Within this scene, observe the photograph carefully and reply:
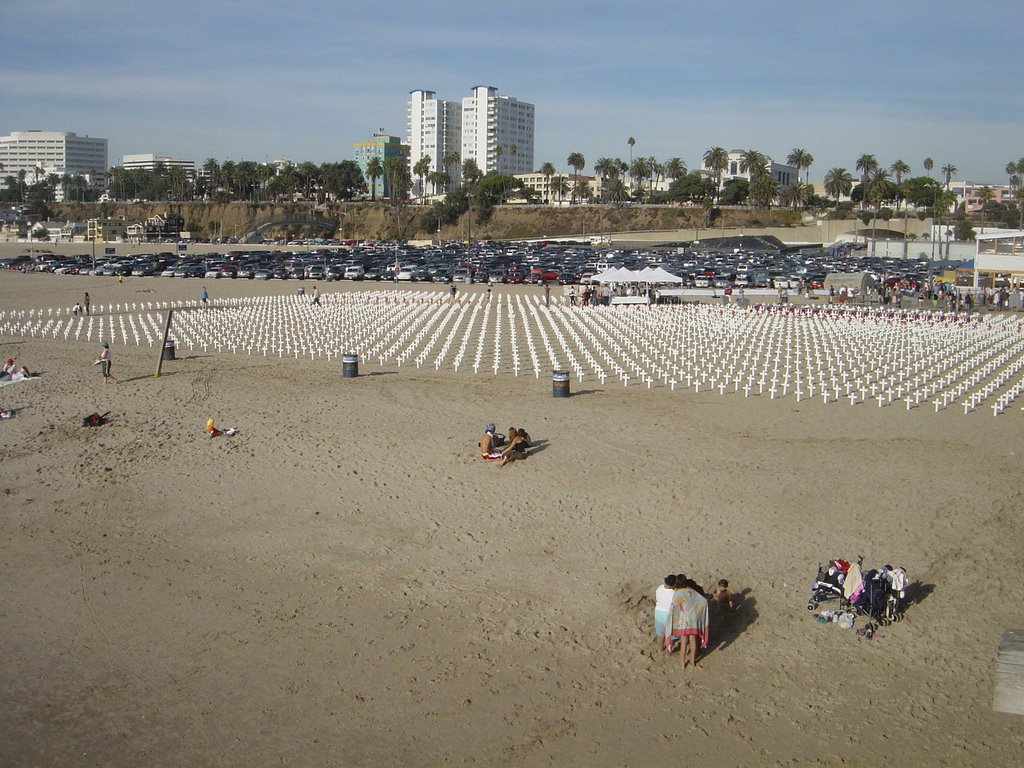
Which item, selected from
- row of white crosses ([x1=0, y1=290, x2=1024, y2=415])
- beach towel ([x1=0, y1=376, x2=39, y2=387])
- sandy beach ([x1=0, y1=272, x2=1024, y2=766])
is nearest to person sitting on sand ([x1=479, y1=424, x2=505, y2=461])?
sandy beach ([x1=0, y1=272, x2=1024, y2=766])

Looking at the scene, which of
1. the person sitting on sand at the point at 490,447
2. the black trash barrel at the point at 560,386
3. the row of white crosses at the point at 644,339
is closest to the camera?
the person sitting on sand at the point at 490,447

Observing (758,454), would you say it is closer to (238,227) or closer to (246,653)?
(246,653)

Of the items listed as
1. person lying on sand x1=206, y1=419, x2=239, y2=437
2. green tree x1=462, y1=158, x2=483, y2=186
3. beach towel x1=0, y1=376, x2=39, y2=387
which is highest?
green tree x1=462, y1=158, x2=483, y2=186

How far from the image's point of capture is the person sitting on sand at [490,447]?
14875mm

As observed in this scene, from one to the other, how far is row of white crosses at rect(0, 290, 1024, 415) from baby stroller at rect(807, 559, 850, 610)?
10015 mm

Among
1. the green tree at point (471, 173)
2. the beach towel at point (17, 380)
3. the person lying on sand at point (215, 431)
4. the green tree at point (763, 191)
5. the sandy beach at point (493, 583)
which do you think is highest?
the green tree at point (471, 173)

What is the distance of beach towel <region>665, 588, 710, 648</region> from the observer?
8648 mm

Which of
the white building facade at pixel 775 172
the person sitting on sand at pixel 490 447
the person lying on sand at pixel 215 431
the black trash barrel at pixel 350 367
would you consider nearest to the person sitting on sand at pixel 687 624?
the person sitting on sand at pixel 490 447

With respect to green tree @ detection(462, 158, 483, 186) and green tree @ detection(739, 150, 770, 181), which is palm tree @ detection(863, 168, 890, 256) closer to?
green tree @ detection(739, 150, 770, 181)

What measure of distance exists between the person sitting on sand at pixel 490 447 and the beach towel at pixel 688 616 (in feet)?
20.8

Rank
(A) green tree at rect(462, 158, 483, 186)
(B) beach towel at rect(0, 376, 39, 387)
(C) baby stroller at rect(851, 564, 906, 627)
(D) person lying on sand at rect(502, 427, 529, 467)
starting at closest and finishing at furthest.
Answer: (C) baby stroller at rect(851, 564, 906, 627)
(D) person lying on sand at rect(502, 427, 529, 467)
(B) beach towel at rect(0, 376, 39, 387)
(A) green tree at rect(462, 158, 483, 186)

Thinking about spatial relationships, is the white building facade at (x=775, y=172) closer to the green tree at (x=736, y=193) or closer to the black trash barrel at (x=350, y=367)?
the green tree at (x=736, y=193)

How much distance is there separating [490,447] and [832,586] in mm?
6591

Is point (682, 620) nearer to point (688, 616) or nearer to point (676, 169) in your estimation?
point (688, 616)
